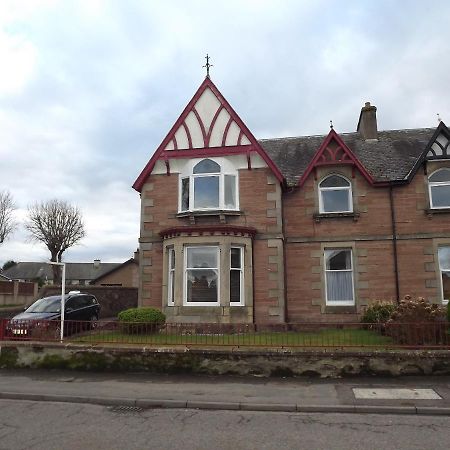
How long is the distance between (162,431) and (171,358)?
3998 millimetres

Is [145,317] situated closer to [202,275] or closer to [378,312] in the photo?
[202,275]

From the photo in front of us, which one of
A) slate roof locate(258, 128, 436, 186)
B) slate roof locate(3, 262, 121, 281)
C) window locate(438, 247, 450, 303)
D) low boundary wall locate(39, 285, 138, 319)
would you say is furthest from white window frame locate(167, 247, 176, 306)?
slate roof locate(3, 262, 121, 281)

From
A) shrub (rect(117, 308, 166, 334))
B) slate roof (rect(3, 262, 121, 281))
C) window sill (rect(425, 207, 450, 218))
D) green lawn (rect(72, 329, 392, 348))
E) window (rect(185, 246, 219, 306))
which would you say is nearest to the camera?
green lawn (rect(72, 329, 392, 348))

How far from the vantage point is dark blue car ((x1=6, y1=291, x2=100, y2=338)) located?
1223 centimetres

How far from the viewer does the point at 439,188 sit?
1827cm

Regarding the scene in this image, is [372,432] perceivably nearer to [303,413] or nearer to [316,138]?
[303,413]

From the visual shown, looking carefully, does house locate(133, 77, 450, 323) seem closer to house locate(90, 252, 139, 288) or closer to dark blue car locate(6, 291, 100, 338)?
dark blue car locate(6, 291, 100, 338)

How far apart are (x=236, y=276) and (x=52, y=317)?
22.3 feet

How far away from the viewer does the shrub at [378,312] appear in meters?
16.0

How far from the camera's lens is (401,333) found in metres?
11.0

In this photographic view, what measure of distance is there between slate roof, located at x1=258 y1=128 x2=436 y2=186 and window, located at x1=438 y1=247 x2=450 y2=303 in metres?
3.28

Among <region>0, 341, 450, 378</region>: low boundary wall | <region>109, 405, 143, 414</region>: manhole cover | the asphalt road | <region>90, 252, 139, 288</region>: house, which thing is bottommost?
<region>109, 405, 143, 414</region>: manhole cover

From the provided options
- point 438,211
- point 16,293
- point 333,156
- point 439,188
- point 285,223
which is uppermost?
point 333,156

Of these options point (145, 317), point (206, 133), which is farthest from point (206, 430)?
point (206, 133)
